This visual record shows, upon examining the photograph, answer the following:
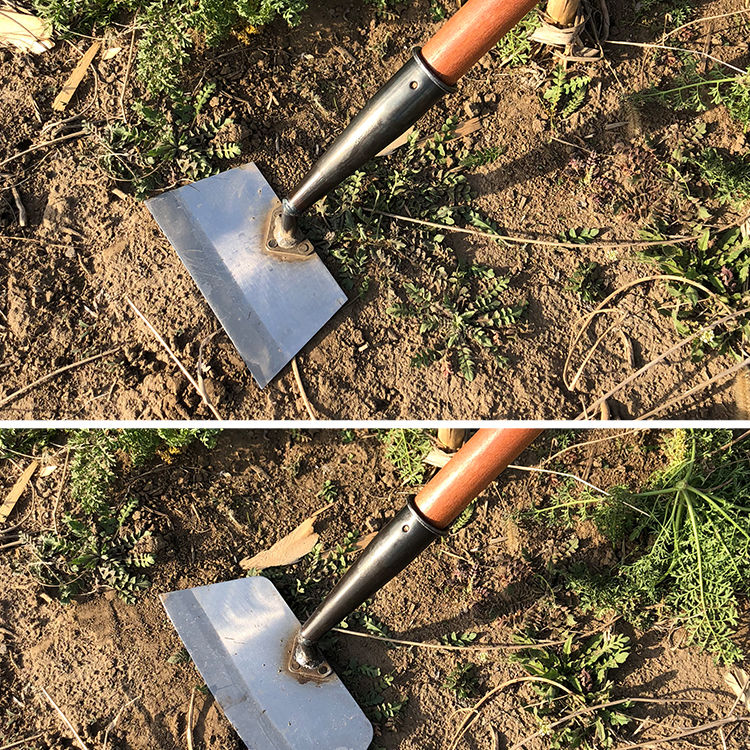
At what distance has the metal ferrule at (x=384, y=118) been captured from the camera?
2.44 metres

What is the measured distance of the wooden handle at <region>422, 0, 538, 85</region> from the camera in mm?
2324

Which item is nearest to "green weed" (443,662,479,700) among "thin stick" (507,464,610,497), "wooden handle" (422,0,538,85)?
"thin stick" (507,464,610,497)

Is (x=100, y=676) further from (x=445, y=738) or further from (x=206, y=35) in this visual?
(x=206, y=35)

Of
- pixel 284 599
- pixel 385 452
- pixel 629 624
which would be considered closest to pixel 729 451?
pixel 629 624

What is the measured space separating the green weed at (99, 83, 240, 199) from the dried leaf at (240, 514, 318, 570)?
1.38m

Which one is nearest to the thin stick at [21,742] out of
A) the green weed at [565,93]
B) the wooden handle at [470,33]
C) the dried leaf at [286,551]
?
the dried leaf at [286,551]

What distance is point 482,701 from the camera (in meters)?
3.10

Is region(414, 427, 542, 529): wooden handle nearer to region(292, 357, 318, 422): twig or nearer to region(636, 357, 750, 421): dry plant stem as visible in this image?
region(292, 357, 318, 422): twig

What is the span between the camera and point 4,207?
3.18 metres

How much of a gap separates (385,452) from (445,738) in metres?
1.05

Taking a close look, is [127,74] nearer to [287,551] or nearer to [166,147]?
[166,147]

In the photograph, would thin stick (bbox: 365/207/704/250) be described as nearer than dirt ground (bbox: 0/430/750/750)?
No

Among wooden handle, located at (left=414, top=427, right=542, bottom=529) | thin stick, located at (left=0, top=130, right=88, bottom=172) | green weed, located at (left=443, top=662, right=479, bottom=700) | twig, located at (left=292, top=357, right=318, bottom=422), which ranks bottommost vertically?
green weed, located at (left=443, top=662, right=479, bottom=700)

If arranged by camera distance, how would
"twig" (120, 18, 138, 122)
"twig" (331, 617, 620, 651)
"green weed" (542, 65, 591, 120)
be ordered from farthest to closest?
"green weed" (542, 65, 591, 120) → "twig" (120, 18, 138, 122) → "twig" (331, 617, 620, 651)
